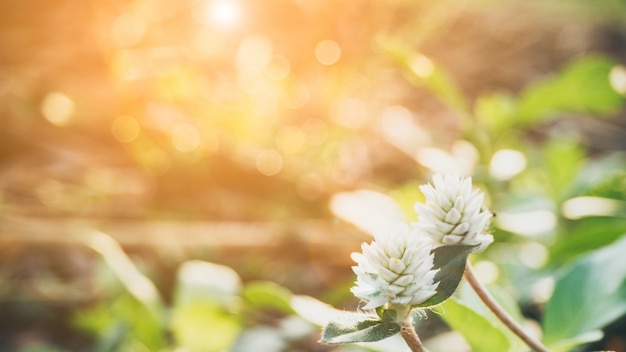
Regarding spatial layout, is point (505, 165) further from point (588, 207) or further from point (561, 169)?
point (588, 207)

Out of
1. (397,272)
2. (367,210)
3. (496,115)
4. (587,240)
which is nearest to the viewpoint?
(397,272)

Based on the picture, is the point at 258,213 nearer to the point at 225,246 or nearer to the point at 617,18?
the point at 225,246

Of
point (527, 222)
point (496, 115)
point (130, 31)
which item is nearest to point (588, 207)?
point (527, 222)

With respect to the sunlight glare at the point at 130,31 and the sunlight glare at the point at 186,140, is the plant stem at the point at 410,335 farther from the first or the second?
the sunlight glare at the point at 130,31

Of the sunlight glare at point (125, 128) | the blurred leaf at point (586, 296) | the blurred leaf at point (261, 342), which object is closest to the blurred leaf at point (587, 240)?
the blurred leaf at point (586, 296)

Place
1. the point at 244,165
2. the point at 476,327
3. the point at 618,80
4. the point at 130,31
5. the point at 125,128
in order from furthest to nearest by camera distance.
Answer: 1. the point at 130,31
2. the point at 125,128
3. the point at 244,165
4. the point at 618,80
5. the point at 476,327

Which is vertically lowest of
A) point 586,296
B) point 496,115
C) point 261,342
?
point 586,296

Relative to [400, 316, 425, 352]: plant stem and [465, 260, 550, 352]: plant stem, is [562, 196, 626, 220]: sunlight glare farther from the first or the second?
[400, 316, 425, 352]: plant stem
